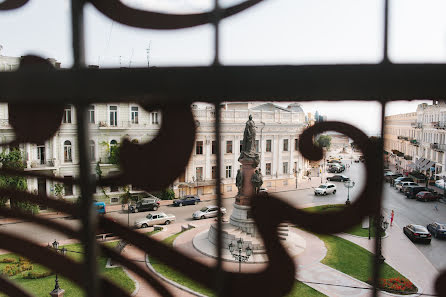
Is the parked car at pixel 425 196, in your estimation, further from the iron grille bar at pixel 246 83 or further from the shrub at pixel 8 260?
the iron grille bar at pixel 246 83

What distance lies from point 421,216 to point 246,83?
1241 cm

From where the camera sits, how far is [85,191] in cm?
71

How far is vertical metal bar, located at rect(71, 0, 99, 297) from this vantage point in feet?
2.31

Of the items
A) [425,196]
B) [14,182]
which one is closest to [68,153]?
[14,182]

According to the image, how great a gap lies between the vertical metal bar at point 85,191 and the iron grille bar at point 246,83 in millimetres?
68

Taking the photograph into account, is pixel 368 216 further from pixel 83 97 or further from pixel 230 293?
pixel 83 97

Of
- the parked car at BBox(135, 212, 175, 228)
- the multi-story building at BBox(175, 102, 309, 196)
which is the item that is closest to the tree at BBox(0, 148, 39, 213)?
the multi-story building at BBox(175, 102, 309, 196)

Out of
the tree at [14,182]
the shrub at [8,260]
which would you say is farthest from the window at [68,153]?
the shrub at [8,260]

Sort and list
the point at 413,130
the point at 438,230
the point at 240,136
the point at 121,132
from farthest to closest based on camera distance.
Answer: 1. the point at 240,136
2. the point at 438,230
3. the point at 413,130
4. the point at 121,132

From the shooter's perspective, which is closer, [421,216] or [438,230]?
[438,230]

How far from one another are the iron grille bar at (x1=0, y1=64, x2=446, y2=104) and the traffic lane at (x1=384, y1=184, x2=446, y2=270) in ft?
24.5

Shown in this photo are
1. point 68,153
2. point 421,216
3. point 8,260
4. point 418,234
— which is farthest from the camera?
point 421,216

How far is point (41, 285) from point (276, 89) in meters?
7.55

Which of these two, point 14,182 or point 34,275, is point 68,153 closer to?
point 34,275
